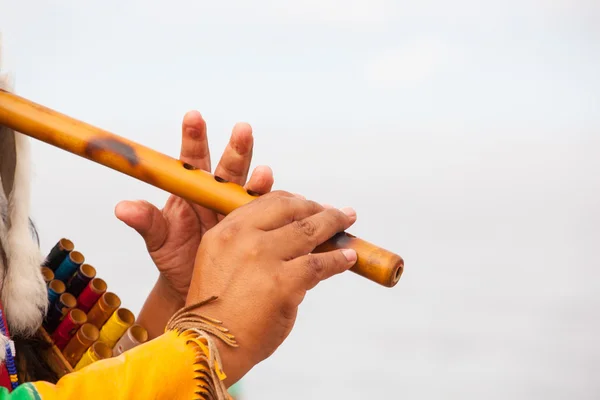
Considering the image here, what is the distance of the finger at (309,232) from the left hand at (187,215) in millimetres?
287

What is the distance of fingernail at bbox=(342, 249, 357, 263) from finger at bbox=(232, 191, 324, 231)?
0.08 m

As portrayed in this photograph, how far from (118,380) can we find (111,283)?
96.2 inches

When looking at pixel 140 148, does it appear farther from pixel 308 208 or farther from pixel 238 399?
pixel 238 399

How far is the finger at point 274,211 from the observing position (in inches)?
46.4

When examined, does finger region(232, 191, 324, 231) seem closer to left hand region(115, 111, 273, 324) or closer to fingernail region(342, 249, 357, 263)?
fingernail region(342, 249, 357, 263)

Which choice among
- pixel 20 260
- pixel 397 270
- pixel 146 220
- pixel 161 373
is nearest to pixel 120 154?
pixel 146 220

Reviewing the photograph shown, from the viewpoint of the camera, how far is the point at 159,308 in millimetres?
1627

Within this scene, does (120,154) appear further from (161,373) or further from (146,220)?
(161,373)

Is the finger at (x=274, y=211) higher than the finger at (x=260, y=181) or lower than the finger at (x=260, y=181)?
lower

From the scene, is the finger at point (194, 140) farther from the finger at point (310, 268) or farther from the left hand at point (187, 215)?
the finger at point (310, 268)

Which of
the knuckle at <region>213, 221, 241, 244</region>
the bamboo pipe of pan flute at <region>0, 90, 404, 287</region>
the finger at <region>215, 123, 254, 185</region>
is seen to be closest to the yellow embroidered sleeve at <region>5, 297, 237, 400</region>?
the knuckle at <region>213, 221, 241, 244</region>

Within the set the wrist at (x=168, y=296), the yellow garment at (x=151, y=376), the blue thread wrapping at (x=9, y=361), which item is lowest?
the blue thread wrapping at (x=9, y=361)

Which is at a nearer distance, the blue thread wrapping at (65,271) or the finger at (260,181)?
the finger at (260,181)

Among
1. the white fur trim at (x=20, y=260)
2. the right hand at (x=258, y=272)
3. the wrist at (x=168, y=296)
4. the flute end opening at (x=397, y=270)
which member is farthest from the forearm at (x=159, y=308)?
the flute end opening at (x=397, y=270)
